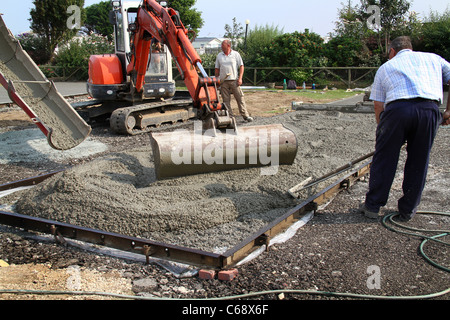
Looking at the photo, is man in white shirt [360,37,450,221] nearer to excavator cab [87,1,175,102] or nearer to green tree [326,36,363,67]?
excavator cab [87,1,175,102]

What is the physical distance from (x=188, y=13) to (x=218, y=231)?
4145 cm

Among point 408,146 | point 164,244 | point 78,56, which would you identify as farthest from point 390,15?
point 164,244

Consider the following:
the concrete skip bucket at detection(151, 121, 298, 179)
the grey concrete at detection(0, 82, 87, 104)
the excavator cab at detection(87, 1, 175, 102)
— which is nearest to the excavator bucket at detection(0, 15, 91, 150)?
the excavator cab at detection(87, 1, 175, 102)

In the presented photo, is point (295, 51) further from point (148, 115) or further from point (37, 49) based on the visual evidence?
point (37, 49)

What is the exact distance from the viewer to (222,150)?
5.25 meters

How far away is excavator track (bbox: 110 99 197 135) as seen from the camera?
8961mm

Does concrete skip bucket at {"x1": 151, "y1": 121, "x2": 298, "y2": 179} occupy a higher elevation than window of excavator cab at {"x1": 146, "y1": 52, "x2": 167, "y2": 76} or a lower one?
lower

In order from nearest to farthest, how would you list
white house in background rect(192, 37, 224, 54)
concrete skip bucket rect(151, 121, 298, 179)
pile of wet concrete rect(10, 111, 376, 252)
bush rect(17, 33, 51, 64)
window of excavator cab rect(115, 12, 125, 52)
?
pile of wet concrete rect(10, 111, 376, 252), concrete skip bucket rect(151, 121, 298, 179), window of excavator cab rect(115, 12, 125, 52), bush rect(17, 33, 51, 64), white house in background rect(192, 37, 224, 54)

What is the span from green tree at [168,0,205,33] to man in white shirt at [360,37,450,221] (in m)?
39.6

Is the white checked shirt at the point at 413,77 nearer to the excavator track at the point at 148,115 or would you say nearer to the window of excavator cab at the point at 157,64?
the excavator track at the point at 148,115

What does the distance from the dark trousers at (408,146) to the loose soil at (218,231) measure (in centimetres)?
30

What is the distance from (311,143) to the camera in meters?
7.43

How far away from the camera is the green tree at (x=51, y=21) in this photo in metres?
29.4
